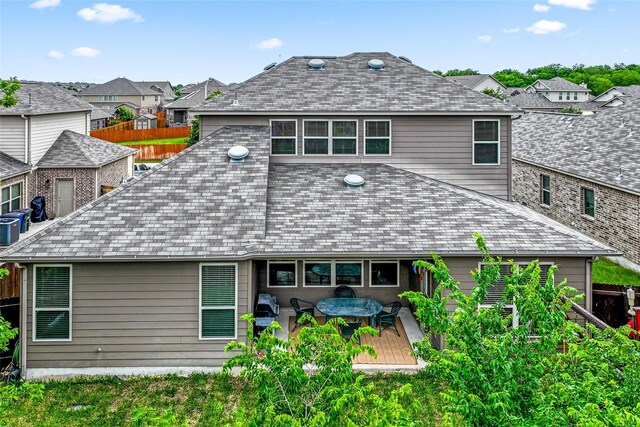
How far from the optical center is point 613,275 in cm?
1608

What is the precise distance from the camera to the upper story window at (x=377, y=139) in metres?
15.4

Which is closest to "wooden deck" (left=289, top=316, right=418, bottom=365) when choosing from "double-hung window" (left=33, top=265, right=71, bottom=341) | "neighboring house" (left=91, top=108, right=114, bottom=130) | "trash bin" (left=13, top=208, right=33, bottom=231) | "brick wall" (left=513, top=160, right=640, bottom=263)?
"double-hung window" (left=33, top=265, right=71, bottom=341)

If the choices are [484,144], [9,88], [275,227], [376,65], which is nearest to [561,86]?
[376,65]

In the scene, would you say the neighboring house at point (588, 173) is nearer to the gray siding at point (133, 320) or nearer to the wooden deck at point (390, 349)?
the wooden deck at point (390, 349)

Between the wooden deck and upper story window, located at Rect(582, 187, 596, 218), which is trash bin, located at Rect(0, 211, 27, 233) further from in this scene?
upper story window, located at Rect(582, 187, 596, 218)

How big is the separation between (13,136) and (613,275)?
2424 centimetres

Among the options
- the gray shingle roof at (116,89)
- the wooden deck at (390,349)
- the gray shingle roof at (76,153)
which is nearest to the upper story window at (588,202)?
the wooden deck at (390,349)

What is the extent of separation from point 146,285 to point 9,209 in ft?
44.5

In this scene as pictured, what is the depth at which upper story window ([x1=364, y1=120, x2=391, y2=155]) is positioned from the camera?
15.4 metres

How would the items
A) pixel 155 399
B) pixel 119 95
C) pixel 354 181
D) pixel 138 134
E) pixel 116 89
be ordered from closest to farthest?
pixel 155 399, pixel 354 181, pixel 138 134, pixel 119 95, pixel 116 89

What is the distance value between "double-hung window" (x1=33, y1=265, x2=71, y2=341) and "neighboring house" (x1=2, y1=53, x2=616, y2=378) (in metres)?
0.02

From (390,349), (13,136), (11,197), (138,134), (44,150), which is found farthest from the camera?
(138,134)

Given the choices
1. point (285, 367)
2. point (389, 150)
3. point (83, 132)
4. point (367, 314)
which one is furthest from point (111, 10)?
point (285, 367)

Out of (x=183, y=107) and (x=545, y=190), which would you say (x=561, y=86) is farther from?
(x=545, y=190)
